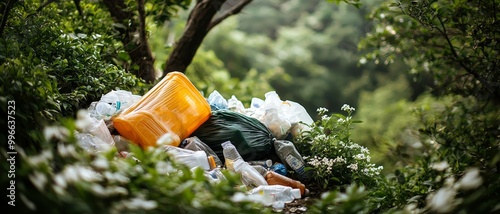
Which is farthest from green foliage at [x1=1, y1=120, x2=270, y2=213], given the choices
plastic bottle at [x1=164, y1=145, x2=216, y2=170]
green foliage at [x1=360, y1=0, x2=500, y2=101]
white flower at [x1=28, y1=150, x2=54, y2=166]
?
green foliage at [x1=360, y1=0, x2=500, y2=101]

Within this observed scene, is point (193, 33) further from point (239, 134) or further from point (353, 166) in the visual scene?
point (353, 166)

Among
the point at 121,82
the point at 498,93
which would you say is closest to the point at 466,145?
the point at 498,93

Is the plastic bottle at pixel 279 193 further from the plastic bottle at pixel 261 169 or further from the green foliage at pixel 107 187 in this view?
the green foliage at pixel 107 187

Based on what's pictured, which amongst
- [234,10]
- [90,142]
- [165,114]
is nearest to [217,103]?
[165,114]

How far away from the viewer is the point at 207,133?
4141 mm

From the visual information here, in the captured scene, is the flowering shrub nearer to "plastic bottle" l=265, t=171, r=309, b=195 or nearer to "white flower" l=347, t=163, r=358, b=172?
"white flower" l=347, t=163, r=358, b=172

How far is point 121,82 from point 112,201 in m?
2.49

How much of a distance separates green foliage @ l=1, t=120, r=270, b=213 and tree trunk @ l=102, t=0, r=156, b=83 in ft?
9.65

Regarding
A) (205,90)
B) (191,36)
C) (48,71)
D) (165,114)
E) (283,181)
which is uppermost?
(191,36)

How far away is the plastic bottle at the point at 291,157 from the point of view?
13.2 ft

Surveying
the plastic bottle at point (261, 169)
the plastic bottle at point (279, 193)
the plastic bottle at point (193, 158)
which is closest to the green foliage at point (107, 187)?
the plastic bottle at point (279, 193)

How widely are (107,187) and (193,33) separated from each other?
357 cm

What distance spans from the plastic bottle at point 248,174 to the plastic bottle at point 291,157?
35 centimetres

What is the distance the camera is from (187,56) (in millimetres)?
5641
